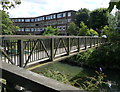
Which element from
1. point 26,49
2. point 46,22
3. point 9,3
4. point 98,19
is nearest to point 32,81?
point 26,49

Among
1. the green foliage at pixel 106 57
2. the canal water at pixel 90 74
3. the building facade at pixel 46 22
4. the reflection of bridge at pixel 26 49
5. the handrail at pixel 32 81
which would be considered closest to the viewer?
the handrail at pixel 32 81

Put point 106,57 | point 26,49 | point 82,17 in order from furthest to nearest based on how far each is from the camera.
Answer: point 82,17 < point 106,57 < point 26,49

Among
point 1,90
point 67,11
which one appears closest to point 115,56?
point 1,90

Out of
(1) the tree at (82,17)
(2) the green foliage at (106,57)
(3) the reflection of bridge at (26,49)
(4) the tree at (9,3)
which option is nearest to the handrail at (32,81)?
(3) the reflection of bridge at (26,49)

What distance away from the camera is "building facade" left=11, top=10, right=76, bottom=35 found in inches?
1500

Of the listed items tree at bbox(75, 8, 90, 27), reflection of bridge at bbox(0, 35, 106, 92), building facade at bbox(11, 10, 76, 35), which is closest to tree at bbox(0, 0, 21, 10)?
reflection of bridge at bbox(0, 35, 106, 92)

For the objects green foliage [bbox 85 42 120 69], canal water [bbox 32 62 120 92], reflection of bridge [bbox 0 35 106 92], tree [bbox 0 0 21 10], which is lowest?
canal water [bbox 32 62 120 92]

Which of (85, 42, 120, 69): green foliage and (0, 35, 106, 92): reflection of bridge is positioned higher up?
(0, 35, 106, 92): reflection of bridge

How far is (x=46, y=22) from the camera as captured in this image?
145 ft

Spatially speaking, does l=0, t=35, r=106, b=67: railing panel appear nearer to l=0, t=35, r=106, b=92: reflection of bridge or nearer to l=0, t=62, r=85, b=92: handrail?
l=0, t=35, r=106, b=92: reflection of bridge

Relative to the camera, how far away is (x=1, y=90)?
3.50ft

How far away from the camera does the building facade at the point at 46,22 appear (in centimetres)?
3809

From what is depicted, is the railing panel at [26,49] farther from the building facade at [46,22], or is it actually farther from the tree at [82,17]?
the building facade at [46,22]

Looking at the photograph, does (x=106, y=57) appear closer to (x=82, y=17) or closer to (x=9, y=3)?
(x=9, y=3)
